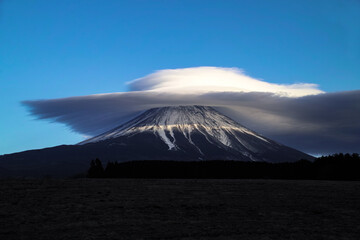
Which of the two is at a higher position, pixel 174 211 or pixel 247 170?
pixel 174 211

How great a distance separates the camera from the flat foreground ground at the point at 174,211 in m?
22.2

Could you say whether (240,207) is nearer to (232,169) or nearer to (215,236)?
(215,236)

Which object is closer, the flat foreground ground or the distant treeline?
the flat foreground ground

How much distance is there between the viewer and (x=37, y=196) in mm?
32500

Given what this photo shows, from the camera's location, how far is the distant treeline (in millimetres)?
64562

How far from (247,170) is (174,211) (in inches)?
1871

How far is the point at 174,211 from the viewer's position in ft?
91.8

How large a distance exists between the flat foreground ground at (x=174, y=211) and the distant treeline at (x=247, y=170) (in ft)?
82.0

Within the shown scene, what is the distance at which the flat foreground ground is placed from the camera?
72.7 ft

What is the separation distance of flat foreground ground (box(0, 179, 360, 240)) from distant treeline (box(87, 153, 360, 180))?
25.0 metres

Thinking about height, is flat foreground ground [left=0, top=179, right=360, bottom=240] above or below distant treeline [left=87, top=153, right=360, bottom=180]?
above

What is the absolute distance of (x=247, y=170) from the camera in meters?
74.1

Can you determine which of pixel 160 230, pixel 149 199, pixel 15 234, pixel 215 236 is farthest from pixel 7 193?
pixel 215 236

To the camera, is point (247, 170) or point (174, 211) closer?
point (174, 211)
